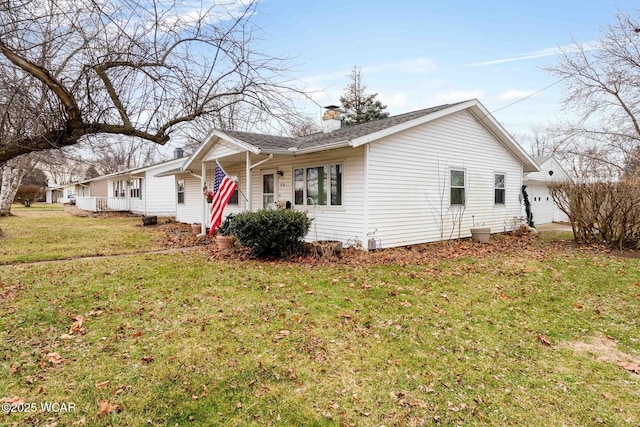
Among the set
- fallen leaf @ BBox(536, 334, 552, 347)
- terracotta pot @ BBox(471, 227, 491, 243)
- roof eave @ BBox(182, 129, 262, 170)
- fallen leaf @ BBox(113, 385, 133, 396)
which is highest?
roof eave @ BBox(182, 129, 262, 170)

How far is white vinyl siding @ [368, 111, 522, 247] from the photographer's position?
9617 millimetres

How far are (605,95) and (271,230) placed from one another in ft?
67.7

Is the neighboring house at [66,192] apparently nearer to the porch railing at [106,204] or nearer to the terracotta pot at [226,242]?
the porch railing at [106,204]

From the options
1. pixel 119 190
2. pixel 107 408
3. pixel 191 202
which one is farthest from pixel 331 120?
pixel 119 190

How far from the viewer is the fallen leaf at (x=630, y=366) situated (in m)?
3.70

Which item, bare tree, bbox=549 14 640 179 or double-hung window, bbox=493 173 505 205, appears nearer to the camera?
double-hung window, bbox=493 173 505 205

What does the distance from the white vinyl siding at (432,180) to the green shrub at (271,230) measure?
2.06 meters

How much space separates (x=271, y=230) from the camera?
8.26 m

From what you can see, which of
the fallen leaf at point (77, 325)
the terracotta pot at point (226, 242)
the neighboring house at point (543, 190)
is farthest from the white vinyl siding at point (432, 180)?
the fallen leaf at point (77, 325)

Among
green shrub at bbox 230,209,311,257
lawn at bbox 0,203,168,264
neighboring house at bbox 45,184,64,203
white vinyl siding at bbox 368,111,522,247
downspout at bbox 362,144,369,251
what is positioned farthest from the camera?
neighboring house at bbox 45,184,64,203

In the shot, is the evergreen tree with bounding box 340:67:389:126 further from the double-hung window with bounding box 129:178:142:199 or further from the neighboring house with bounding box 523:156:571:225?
the double-hung window with bounding box 129:178:142:199

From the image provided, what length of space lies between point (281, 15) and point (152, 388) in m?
5.06

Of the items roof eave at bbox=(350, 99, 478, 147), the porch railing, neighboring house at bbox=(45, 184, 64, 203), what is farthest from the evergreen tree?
neighboring house at bbox=(45, 184, 64, 203)

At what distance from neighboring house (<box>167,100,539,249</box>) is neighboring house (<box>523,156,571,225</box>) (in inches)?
196
